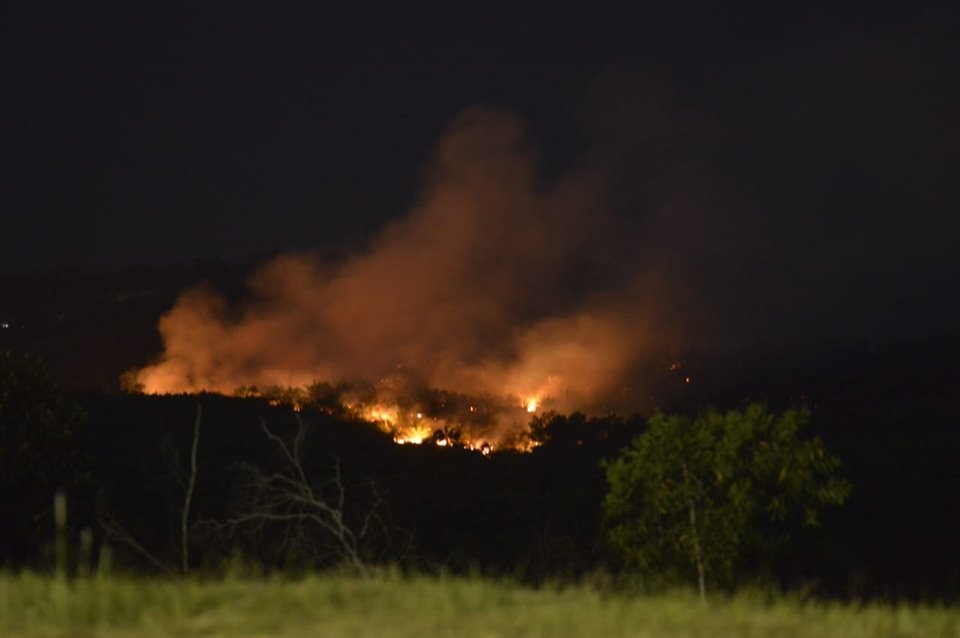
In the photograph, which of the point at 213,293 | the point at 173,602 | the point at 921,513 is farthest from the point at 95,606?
the point at 213,293

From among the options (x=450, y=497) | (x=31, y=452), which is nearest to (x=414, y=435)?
(x=450, y=497)

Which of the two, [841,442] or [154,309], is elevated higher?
[154,309]

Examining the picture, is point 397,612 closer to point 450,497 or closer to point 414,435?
point 450,497

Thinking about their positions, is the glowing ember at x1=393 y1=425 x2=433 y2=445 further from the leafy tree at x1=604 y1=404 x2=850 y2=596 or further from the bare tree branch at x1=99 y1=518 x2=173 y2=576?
the leafy tree at x1=604 y1=404 x2=850 y2=596

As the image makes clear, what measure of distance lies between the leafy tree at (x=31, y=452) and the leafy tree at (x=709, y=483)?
8.50 m

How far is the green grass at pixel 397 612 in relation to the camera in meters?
6.22

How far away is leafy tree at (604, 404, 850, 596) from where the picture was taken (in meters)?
12.0

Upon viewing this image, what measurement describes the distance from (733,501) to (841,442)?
2221 cm

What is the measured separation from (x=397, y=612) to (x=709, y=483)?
21.3 ft

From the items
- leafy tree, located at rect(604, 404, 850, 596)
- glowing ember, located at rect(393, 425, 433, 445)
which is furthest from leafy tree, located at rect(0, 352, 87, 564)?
glowing ember, located at rect(393, 425, 433, 445)

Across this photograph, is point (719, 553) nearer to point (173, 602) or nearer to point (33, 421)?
point (173, 602)

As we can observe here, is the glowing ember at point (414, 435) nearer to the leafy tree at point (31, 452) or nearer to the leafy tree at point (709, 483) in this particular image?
the leafy tree at point (31, 452)

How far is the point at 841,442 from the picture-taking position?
108 feet

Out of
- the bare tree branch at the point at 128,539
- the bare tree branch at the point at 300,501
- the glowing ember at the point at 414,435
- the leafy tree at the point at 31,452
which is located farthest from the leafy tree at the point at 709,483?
the glowing ember at the point at 414,435
